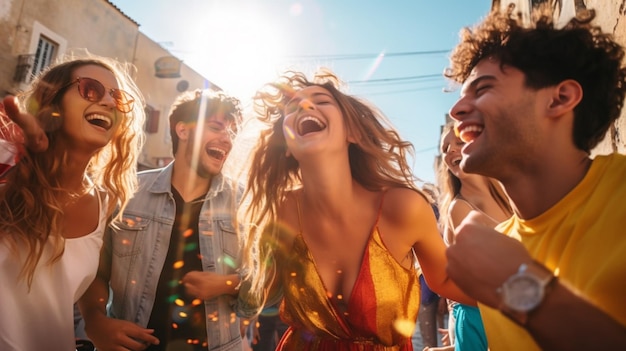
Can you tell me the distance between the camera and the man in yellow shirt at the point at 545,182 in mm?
1038

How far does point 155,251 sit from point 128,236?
236 millimetres

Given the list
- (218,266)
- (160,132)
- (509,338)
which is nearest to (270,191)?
(218,266)

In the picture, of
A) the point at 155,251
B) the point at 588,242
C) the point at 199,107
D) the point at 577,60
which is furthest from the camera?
the point at 199,107

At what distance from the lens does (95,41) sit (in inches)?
693

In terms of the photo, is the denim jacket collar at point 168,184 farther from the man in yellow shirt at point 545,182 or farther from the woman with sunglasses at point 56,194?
the man in yellow shirt at point 545,182

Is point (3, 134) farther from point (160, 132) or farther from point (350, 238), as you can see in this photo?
point (160, 132)

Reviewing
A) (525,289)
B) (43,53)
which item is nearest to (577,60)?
(525,289)

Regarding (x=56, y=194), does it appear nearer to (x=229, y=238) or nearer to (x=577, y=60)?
(x=229, y=238)

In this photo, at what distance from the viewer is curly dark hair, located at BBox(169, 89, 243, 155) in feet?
11.1

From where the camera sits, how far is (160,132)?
21.5m

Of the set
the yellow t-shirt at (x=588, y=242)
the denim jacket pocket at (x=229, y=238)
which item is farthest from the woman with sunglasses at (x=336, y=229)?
the yellow t-shirt at (x=588, y=242)

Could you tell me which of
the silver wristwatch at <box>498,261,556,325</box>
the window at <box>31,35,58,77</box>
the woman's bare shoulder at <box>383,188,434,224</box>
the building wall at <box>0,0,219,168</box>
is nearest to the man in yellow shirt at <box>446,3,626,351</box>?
the silver wristwatch at <box>498,261,556,325</box>

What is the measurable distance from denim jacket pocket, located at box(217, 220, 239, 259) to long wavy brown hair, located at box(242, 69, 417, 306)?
0.49ft

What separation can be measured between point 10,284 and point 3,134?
32.0 inches
